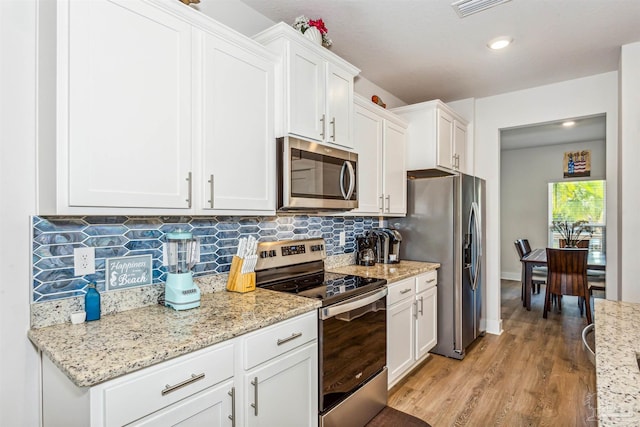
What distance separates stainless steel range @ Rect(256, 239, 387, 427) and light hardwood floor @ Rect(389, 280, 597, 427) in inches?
16.7

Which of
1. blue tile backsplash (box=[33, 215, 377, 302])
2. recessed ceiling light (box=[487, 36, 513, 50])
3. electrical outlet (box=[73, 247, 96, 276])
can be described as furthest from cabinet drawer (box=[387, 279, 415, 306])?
recessed ceiling light (box=[487, 36, 513, 50])

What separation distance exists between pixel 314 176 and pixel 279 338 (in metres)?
0.98

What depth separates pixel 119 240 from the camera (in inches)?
62.4

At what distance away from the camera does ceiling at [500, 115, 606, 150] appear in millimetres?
5164

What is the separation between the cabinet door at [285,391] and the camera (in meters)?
1.45

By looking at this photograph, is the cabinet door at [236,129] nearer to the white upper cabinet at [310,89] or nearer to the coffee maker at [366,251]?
the white upper cabinet at [310,89]

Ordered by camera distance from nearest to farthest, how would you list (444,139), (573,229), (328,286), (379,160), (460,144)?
(328,286) → (379,160) → (444,139) → (460,144) → (573,229)

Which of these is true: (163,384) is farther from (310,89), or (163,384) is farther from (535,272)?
(535,272)

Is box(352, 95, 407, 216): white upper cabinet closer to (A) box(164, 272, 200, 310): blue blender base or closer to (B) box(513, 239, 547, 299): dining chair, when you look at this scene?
(A) box(164, 272, 200, 310): blue blender base

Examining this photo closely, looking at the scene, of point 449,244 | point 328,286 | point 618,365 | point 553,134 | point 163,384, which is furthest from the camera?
point 553,134

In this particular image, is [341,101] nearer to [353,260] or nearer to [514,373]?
[353,260]

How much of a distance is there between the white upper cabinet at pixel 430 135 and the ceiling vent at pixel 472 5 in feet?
3.44

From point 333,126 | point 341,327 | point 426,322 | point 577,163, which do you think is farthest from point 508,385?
point 577,163

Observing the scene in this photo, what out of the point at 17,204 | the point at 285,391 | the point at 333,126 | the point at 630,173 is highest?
the point at 333,126
